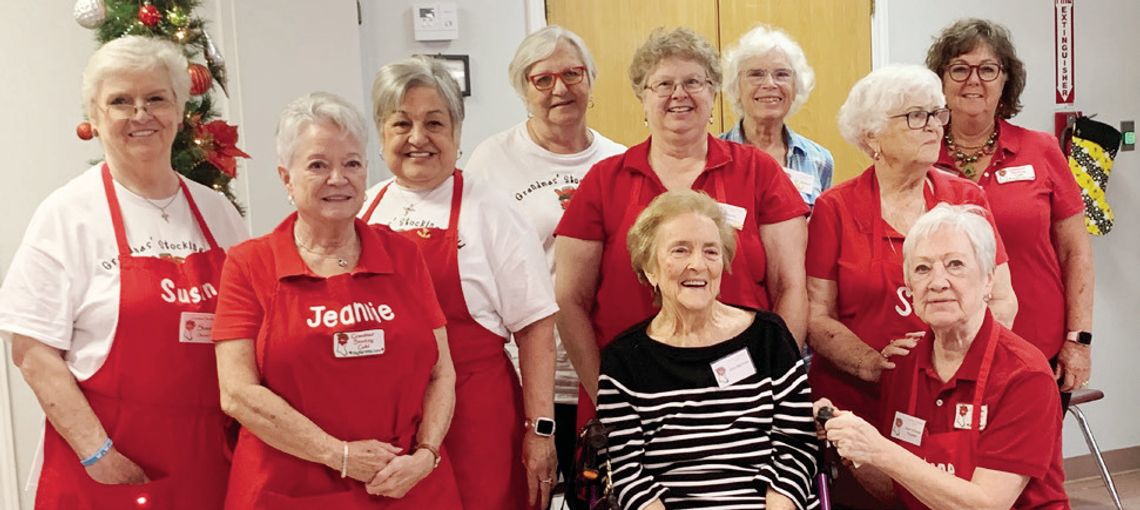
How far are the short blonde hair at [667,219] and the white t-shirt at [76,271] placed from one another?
1086mm

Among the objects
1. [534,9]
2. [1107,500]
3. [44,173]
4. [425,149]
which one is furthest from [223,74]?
[1107,500]

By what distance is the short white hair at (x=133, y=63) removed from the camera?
227 centimetres

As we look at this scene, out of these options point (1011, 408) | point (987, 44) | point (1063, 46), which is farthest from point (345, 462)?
point (1063, 46)

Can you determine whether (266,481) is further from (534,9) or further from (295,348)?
(534,9)

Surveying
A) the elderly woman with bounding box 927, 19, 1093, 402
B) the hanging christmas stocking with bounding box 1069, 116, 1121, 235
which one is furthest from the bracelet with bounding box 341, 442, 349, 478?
the hanging christmas stocking with bounding box 1069, 116, 1121, 235

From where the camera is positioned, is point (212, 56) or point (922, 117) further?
point (212, 56)

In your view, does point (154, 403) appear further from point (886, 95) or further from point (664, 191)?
point (886, 95)

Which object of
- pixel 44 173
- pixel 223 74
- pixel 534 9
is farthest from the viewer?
pixel 534 9

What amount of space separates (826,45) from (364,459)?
3.46 metres

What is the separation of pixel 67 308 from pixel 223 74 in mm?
1039

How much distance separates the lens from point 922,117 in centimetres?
275

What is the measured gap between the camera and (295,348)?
208cm

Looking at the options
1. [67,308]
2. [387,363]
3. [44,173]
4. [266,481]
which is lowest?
[266,481]

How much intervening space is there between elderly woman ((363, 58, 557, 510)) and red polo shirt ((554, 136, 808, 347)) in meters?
0.22
